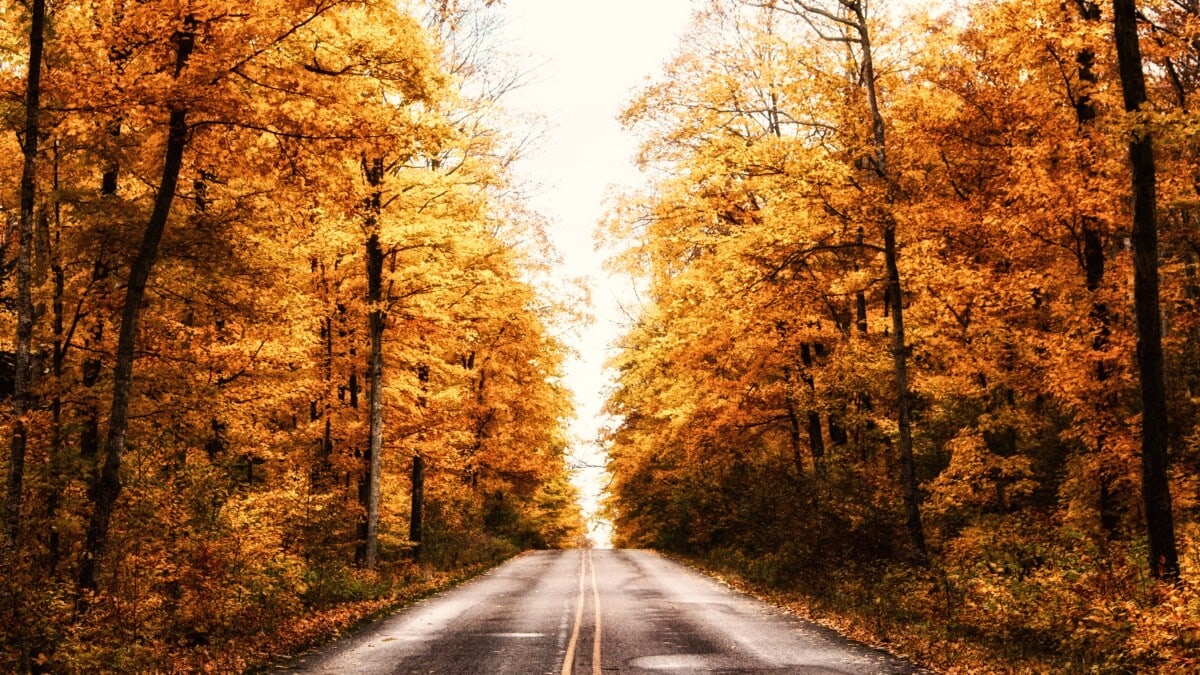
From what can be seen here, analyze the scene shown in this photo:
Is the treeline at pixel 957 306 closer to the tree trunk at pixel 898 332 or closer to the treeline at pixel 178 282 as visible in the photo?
the tree trunk at pixel 898 332

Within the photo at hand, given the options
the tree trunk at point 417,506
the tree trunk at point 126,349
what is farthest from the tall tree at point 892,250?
the tree trunk at point 417,506

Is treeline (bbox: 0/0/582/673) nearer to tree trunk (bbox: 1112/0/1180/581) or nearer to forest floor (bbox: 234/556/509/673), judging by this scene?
forest floor (bbox: 234/556/509/673)

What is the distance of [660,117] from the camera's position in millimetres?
20562

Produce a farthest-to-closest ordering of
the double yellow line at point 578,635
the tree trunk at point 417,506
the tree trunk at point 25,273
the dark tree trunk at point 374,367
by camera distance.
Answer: the tree trunk at point 417,506, the dark tree trunk at point 374,367, the double yellow line at point 578,635, the tree trunk at point 25,273

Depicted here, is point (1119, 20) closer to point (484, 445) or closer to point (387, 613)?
point (387, 613)

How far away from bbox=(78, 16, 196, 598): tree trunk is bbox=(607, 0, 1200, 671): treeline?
10236 millimetres

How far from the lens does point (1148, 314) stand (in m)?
10.2

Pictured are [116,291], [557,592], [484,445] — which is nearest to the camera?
[116,291]

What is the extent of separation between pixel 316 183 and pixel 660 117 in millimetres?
10804

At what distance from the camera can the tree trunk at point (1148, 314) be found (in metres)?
10.1

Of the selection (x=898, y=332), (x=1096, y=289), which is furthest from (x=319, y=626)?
(x=1096, y=289)

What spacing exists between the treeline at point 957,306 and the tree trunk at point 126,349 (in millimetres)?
10236

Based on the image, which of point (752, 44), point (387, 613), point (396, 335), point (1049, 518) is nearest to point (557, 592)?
point (387, 613)

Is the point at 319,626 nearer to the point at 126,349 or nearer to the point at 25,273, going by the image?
the point at 126,349
